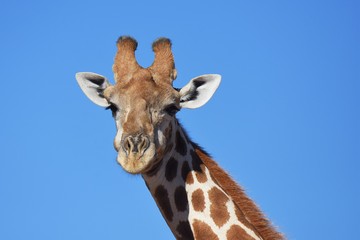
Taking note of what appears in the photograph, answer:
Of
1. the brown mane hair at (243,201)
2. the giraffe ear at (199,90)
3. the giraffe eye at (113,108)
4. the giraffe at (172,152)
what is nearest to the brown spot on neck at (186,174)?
the giraffe at (172,152)

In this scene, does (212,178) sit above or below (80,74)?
below

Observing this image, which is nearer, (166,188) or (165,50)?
(166,188)

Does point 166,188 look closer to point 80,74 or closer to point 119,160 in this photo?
point 119,160

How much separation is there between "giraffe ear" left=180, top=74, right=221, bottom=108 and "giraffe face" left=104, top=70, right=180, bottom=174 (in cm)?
28

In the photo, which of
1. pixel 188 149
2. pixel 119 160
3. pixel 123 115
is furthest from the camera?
pixel 188 149

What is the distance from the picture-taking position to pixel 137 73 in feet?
35.1

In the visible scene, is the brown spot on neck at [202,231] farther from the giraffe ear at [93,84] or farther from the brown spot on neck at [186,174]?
the giraffe ear at [93,84]

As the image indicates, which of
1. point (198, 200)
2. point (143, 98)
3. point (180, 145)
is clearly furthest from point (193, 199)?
point (143, 98)

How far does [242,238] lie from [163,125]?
1.95 metres

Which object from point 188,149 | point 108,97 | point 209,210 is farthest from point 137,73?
point 209,210

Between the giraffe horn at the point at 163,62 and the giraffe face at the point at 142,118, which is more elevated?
the giraffe horn at the point at 163,62

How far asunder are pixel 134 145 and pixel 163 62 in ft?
6.50

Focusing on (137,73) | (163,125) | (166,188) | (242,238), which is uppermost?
(137,73)

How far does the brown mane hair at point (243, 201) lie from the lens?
405 inches
